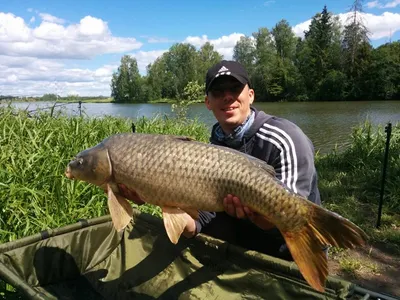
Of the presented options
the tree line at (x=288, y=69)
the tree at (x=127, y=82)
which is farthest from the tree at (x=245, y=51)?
the tree at (x=127, y=82)

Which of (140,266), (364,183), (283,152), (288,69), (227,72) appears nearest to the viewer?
(283,152)

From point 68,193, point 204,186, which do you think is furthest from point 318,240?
point 68,193

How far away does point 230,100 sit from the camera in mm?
1944

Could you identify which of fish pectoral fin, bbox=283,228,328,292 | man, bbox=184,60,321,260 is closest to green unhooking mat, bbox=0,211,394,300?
man, bbox=184,60,321,260

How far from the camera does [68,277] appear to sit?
2371 millimetres

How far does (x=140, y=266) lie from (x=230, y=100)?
1.17 m

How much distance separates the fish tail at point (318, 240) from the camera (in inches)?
51.5

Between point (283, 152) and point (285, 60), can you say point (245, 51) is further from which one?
point (283, 152)

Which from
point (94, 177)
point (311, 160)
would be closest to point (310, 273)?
point (311, 160)

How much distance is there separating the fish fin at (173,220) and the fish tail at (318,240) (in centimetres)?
43

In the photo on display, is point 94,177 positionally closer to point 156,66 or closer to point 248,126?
point 248,126

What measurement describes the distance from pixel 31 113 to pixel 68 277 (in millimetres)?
2250

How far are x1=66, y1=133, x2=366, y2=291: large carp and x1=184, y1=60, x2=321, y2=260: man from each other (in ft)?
0.53

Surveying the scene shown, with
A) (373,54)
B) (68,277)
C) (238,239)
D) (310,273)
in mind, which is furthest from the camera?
(373,54)
